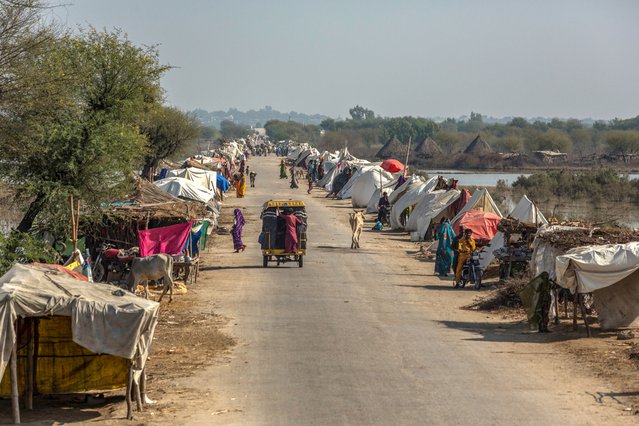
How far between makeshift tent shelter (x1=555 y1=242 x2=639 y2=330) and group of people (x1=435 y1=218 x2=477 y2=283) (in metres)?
6.24

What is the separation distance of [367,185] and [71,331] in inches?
1494

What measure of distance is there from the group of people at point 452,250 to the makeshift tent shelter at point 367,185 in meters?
23.2

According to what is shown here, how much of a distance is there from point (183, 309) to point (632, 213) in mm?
38911

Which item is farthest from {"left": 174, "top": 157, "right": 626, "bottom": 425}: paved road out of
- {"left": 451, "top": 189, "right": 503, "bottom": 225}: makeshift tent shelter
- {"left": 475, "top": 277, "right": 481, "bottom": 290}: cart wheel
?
{"left": 451, "top": 189, "right": 503, "bottom": 225}: makeshift tent shelter

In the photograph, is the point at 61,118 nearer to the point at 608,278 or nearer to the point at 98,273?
the point at 98,273

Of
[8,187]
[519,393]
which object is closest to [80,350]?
[519,393]

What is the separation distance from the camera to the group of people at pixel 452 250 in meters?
23.0

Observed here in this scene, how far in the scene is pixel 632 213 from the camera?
174 feet

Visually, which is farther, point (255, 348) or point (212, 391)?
point (255, 348)

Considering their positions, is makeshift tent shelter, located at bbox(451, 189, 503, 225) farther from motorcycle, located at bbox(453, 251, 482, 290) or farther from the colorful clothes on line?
motorcycle, located at bbox(453, 251, 482, 290)

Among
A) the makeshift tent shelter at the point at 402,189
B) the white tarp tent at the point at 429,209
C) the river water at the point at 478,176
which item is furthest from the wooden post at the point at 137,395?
the river water at the point at 478,176

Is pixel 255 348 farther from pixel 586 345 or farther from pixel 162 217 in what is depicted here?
pixel 162 217

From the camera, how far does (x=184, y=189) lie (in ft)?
112

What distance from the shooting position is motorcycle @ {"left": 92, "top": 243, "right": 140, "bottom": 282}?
2198cm
